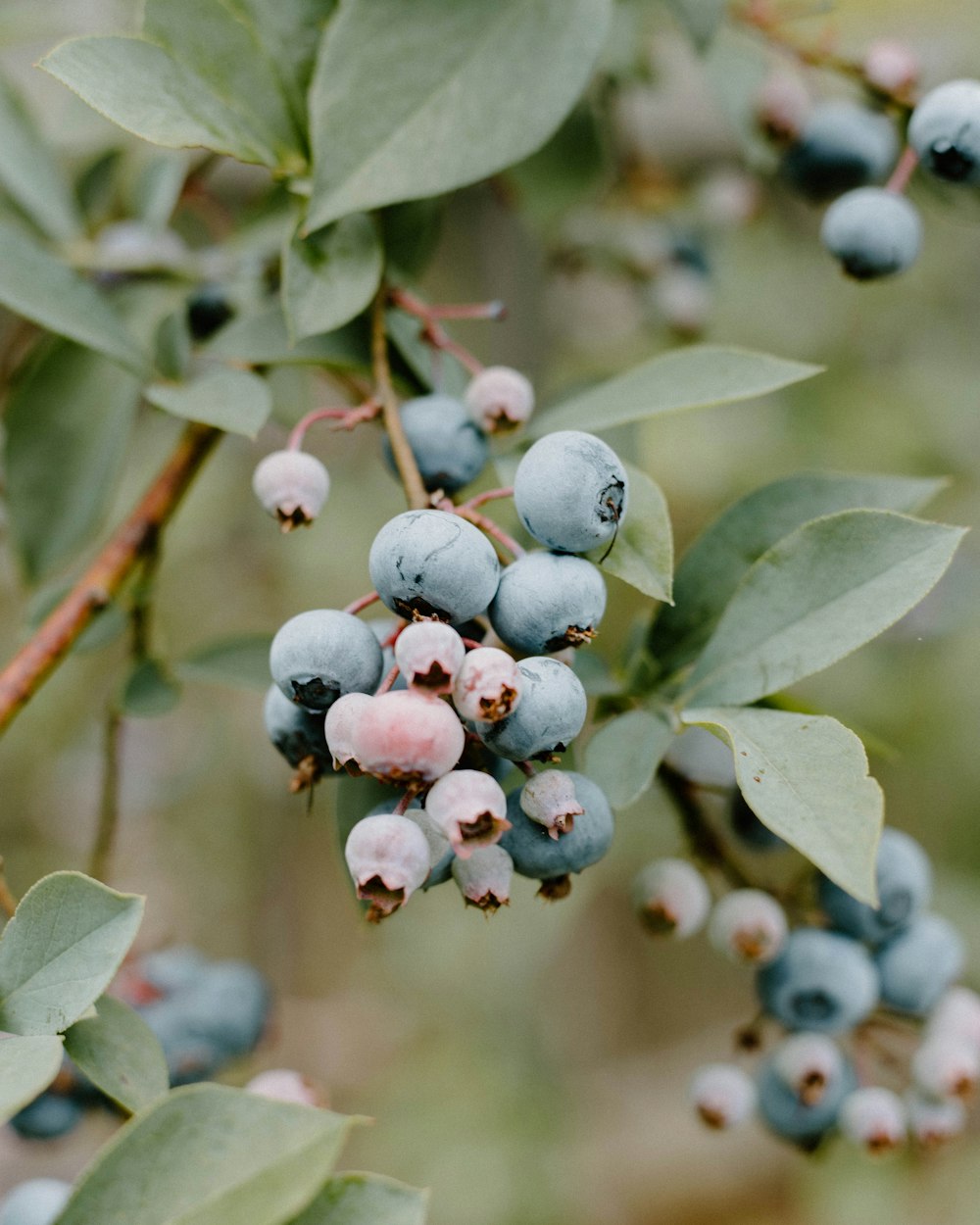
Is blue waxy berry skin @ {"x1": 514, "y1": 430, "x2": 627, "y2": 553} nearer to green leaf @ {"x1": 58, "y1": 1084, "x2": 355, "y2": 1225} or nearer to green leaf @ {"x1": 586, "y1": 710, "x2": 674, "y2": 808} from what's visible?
green leaf @ {"x1": 586, "y1": 710, "x2": 674, "y2": 808}

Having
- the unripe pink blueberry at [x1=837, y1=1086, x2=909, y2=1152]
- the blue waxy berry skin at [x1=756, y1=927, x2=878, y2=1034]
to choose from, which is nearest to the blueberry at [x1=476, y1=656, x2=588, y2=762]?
the blue waxy berry skin at [x1=756, y1=927, x2=878, y2=1034]

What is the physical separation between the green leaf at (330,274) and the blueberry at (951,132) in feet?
1.17

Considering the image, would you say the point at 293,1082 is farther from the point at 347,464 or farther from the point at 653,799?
the point at 347,464

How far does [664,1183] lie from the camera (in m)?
2.37

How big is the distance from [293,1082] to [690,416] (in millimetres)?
1307

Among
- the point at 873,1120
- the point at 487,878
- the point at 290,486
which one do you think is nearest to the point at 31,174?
the point at 290,486

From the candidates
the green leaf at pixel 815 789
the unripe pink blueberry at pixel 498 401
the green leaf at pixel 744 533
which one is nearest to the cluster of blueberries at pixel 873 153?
the green leaf at pixel 744 533

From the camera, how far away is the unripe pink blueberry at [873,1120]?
0.78 metres

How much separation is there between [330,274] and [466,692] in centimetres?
30

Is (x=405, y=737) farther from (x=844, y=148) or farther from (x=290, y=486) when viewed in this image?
(x=844, y=148)

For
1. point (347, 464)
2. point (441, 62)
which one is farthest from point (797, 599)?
point (347, 464)

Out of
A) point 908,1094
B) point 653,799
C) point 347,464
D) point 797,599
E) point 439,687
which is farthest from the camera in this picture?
point 347,464

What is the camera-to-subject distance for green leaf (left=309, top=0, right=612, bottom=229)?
25.5 inches

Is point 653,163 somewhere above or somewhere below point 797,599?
below
